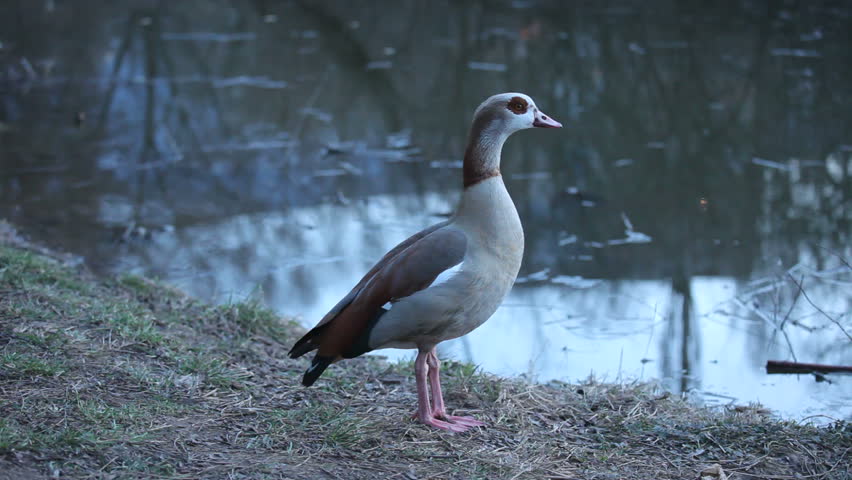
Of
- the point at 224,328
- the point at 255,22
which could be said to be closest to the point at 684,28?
the point at 255,22

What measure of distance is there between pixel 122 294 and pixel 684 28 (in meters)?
9.50

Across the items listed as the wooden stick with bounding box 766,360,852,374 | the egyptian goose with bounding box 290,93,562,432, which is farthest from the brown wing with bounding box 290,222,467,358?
the wooden stick with bounding box 766,360,852,374

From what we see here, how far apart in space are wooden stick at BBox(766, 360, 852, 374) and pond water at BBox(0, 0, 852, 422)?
0.22 ft

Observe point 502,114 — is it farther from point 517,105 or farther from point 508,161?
point 508,161

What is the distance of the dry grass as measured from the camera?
3.54 meters

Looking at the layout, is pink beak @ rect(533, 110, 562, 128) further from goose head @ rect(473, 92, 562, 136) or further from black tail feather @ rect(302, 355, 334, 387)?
black tail feather @ rect(302, 355, 334, 387)

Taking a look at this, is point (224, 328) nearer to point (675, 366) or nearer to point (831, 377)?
point (675, 366)

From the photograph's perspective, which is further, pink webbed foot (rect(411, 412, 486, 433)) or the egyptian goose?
pink webbed foot (rect(411, 412, 486, 433))

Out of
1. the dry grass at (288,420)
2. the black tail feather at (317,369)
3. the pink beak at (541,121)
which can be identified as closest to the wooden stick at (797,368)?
the dry grass at (288,420)

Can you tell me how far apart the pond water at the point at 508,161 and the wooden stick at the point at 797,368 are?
0.22 feet

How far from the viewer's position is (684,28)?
505 inches

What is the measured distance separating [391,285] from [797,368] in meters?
2.75

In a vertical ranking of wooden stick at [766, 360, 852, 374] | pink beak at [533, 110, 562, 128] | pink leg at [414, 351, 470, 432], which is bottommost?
wooden stick at [766, 360, 852, 374]

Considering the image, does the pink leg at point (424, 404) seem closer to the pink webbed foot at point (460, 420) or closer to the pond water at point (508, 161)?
the pink webbed foot at point (460, 420)
